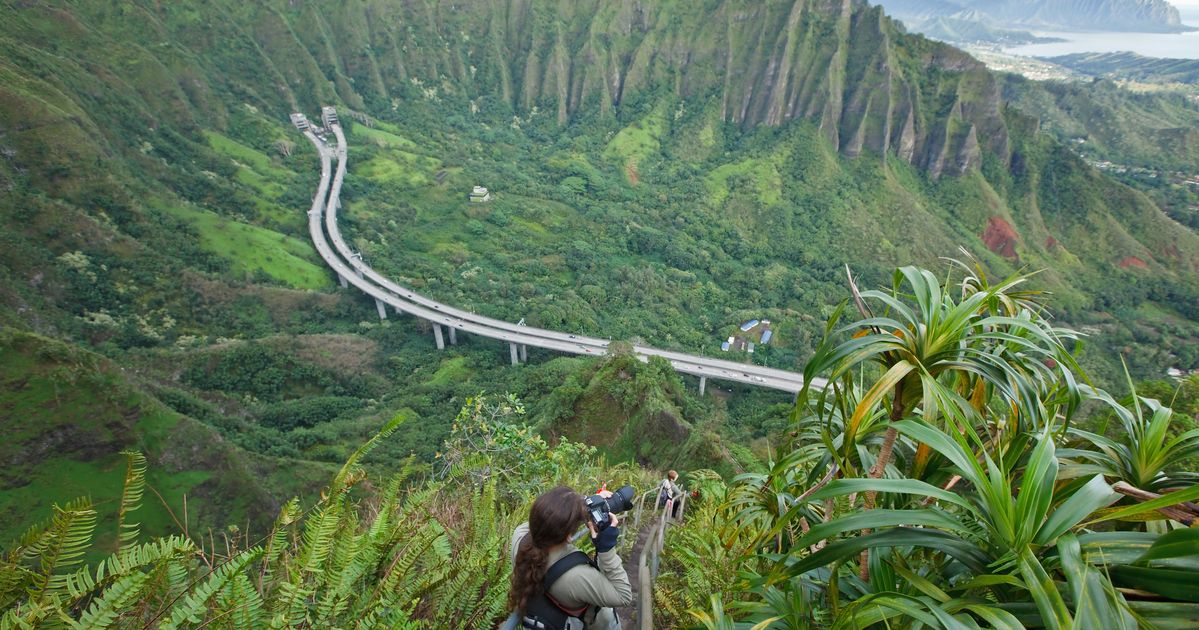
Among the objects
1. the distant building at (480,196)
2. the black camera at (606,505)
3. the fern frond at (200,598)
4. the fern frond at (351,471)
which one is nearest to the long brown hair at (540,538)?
the black camera at (606,505)

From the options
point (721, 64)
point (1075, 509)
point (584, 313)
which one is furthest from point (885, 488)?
point (721, 64)

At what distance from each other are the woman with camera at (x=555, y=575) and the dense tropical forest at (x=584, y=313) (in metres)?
0.50

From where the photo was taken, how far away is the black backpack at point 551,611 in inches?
125

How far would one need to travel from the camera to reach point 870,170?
7938 cm

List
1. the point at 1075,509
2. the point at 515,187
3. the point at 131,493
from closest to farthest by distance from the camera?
the point at 1075,509
the point at 131,493
the point at 515,187

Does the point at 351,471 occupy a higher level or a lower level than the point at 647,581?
higher

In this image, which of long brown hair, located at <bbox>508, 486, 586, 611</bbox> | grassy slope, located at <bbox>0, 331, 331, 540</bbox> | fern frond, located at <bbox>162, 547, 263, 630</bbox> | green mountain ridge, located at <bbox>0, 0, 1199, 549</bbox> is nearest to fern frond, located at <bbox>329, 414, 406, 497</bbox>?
fern frond, located at <bbox>162, 547, 263, 630</bbox>

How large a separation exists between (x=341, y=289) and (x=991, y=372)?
189 ft

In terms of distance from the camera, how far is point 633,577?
6688 mm

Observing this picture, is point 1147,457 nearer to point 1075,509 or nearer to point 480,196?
point 1075,509

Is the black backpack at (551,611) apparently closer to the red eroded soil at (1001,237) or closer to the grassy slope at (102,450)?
the grassy slope at (102,450)

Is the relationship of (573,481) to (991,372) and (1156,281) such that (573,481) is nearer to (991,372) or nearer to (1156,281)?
(991,372)

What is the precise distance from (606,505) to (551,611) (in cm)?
73

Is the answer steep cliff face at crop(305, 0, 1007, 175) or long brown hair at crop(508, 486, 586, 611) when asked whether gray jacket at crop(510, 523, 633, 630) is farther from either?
steep cliff face at crop(305, 0, 1007, 175)
